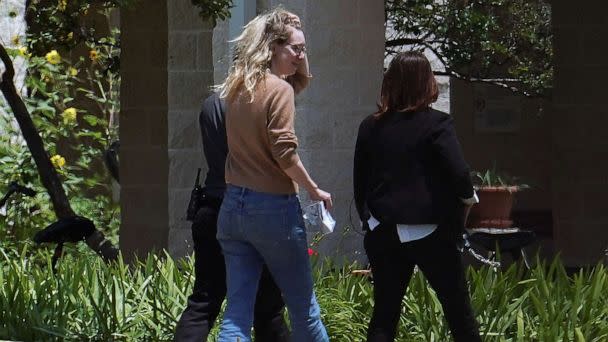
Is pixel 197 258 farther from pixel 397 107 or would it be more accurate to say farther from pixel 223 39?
pixel 223 39

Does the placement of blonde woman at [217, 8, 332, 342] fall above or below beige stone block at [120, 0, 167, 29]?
below

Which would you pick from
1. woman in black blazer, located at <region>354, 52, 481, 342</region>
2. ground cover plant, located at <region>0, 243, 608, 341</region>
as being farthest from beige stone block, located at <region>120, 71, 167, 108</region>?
woman in black blazer, located at <region>354, 52, 481, 342</region>

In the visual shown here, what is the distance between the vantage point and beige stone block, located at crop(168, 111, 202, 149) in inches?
364

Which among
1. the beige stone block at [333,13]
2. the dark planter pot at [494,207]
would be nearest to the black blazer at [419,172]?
the beige stone block at [333,13]

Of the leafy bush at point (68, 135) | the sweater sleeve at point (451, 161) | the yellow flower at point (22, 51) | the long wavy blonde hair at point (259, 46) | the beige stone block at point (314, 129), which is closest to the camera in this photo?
the long wavy blonde hair at point (259, 46)

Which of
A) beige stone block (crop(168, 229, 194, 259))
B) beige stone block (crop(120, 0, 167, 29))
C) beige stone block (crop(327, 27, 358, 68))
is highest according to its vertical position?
beige stone block (crop(120, 0, 167, 29))

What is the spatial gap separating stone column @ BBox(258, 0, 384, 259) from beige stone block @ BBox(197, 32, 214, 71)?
742 millimetres

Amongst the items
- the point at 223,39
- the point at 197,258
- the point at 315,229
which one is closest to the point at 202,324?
the point at 197,258

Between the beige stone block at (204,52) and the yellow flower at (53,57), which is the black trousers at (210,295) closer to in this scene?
the beige stone block at (204,52)

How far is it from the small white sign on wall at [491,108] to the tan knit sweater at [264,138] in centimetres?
975

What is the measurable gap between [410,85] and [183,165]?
4.01 m

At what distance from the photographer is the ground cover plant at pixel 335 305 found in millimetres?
6336

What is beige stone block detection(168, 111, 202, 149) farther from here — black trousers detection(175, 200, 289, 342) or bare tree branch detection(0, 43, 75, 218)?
black trousers detection(175, 200, 289, 342)

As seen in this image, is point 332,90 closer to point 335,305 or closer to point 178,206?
point 178,206
